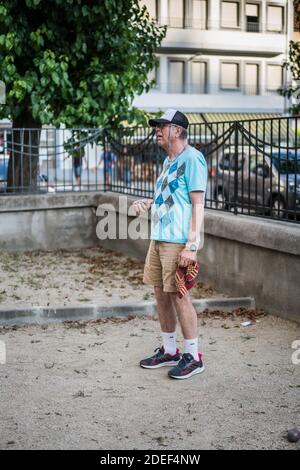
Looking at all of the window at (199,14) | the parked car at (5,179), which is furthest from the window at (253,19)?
the parked car at (5,179)

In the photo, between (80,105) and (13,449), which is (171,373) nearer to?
(13,449)

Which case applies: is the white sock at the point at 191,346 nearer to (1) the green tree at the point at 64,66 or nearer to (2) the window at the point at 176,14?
(1) the green tree at the point at 64,66

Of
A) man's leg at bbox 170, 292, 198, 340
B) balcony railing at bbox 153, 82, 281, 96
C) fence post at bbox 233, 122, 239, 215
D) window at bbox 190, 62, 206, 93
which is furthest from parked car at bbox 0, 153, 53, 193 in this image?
window at bbox 190, 62, 206, 93

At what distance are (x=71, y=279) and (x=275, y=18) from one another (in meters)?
37.9

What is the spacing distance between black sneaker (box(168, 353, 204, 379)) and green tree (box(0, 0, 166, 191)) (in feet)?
22.1

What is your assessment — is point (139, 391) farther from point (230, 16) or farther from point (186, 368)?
point (230, 16)

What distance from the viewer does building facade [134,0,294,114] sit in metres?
41.3

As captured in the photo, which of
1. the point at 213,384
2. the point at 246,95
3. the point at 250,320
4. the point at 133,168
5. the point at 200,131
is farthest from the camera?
the point at 246,95

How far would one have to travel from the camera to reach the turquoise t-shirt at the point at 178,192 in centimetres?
549

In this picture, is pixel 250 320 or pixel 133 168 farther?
pixel 133 168

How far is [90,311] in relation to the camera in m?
7.59

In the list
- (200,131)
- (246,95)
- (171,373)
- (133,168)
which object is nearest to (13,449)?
(171,373)
